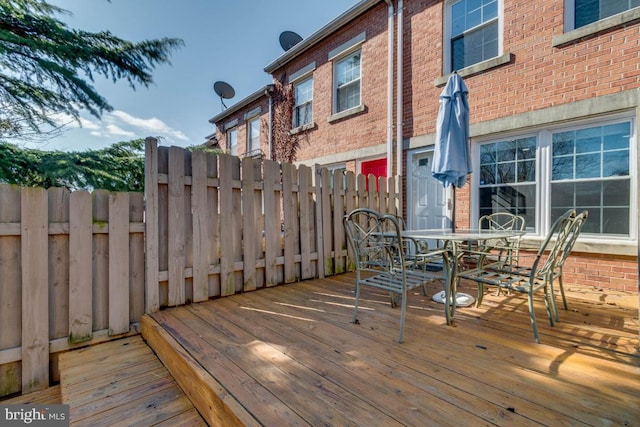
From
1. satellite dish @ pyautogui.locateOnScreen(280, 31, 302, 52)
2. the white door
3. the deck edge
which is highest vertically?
satellite dish @ pyautogui.locateOnScreen(280, 31, 302, 52)

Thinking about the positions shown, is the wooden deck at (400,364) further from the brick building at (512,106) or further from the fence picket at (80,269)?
the brick building at (512,106)

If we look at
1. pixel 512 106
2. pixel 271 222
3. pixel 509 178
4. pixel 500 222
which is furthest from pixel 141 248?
pixel 512 106

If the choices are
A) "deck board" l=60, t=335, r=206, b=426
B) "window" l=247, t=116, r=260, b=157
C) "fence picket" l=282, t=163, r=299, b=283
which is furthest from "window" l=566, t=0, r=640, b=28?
"window" l=247, t=116, r=260, b=157

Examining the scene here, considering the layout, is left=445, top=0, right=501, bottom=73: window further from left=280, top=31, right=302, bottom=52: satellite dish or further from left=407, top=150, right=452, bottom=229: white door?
left=280, top=31, right=302, bottom=52: satellite dish

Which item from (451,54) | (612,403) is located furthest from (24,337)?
(451,54)

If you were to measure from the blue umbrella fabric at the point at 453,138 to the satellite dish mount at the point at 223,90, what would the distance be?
10.3 metres

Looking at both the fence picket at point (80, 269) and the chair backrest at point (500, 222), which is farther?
the chair backrest at point (500, 222)

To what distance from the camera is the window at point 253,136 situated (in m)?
9.95

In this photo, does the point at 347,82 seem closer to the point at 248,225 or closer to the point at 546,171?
the point at 546,171

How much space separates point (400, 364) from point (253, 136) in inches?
381

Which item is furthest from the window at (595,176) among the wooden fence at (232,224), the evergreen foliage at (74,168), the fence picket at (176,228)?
the evergreen foliage at (74,168)

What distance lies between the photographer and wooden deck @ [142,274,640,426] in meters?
1.32

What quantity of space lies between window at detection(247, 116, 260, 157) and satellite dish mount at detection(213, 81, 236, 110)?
213 centimetres

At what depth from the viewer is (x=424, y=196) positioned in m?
5.38
